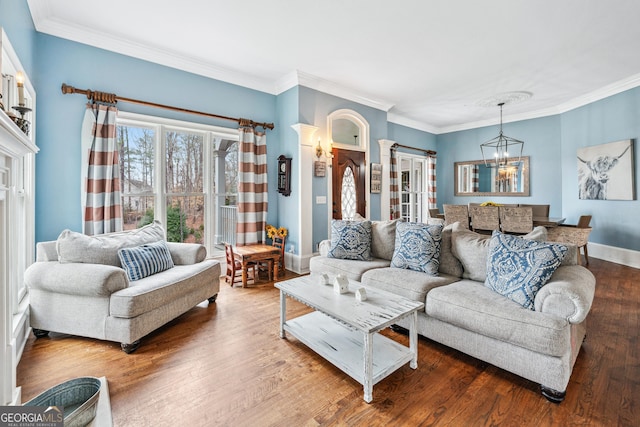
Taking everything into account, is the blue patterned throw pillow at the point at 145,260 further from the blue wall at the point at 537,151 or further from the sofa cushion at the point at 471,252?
the blue wall at the point at 537,151

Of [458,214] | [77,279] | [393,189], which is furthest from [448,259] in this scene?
[393,189]

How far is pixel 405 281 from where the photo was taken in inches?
99.3

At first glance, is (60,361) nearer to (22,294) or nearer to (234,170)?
(22,294)

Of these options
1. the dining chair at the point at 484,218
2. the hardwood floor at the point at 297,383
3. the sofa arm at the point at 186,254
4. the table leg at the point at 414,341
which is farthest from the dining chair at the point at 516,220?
the sofa arm at the point at 186,254

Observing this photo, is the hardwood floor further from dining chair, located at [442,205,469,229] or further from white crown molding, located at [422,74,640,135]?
white crown molding, located at [422,74,640,135]

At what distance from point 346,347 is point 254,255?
2074mm

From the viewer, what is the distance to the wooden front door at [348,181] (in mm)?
4875

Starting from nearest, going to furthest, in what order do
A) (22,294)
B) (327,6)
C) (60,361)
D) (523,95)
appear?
(60,361) < (22,294) < (327,6) < (523,95)

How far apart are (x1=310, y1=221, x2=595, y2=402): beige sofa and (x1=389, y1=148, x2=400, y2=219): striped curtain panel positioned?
307 cm

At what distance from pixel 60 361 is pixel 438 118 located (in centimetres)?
706

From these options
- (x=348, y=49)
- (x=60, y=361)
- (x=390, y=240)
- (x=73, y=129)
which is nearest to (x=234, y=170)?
(x=73, y=129)

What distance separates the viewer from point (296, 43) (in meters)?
3.44

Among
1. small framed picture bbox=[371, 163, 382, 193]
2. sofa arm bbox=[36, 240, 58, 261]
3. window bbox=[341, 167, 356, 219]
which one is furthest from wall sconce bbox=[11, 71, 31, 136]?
small framed picture bbox=[371, 163, 382, 193]

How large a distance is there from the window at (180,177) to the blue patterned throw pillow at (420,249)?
263 centimetres
